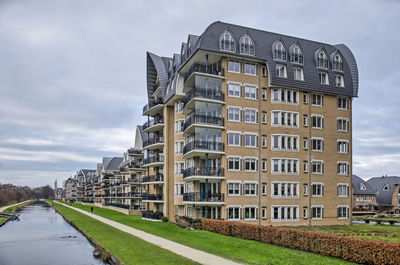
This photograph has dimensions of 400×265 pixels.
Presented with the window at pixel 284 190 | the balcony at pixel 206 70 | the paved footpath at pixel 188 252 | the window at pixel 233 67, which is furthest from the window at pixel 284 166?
the paved footpath at pixel 188 252

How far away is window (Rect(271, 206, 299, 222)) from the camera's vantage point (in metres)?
41.4

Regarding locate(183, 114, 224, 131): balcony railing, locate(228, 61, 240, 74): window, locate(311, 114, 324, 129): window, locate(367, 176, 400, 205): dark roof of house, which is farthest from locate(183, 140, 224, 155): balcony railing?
locate(367, 176, 400, 205): dark roof of house

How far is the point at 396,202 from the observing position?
97000 mm

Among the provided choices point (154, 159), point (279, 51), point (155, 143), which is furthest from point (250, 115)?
point (154, 159)

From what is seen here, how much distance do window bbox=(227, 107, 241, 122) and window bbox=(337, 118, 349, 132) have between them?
13479 millimetres

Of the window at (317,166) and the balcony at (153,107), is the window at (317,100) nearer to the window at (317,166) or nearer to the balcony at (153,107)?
the window at (317,166)

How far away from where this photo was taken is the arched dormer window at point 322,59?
45.4m

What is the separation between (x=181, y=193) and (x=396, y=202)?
240 feet

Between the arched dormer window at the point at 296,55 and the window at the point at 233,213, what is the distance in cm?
1768

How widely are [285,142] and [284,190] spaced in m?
5.21

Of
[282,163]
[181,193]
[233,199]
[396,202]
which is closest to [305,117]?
[282,163]

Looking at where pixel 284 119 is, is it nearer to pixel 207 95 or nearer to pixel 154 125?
pixel 207 95

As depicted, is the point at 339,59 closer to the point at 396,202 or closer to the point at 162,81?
the point at 162,81

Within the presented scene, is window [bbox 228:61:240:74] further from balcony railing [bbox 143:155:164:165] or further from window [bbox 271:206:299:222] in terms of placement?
balcony railing [bbox 143:155:164:165]
